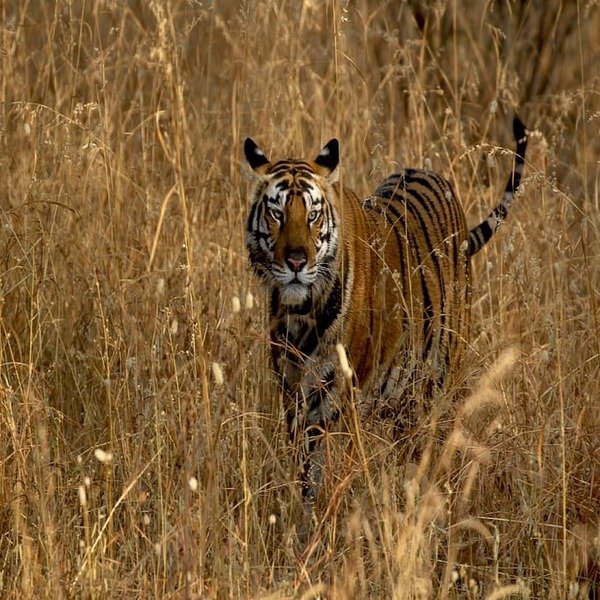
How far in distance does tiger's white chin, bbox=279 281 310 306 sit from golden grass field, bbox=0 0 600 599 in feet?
0.70

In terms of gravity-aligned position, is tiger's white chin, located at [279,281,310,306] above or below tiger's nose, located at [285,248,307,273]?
below

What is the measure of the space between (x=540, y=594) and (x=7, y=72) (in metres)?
2.69

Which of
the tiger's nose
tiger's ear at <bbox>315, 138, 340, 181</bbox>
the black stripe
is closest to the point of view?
the tiger's nose

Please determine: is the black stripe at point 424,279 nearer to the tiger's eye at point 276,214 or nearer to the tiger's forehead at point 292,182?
the tiger's forehead at point 292,182

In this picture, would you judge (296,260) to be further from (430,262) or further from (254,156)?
(430,262)

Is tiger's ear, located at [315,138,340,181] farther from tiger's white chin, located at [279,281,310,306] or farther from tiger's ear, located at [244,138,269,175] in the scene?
tiger's white chin, located at [279,281,310,306]

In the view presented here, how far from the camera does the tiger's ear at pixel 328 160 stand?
168 inches

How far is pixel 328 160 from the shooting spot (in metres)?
A: 4.29

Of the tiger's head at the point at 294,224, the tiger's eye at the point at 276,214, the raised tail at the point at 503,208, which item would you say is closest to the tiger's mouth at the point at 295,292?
the tiger's head at the point at 294,224

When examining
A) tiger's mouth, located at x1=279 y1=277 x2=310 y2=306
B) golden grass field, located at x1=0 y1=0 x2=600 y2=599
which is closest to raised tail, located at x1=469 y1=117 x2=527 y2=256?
golden grass field, located at x1=0 y1=0 x2=600 y2=599

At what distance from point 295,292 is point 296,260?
4.2 inches

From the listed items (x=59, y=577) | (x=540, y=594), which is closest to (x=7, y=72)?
(x=59, y=577)

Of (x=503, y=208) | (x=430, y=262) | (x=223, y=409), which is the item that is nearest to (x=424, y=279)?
(x=430, y=262)

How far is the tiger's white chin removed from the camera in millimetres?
4051
